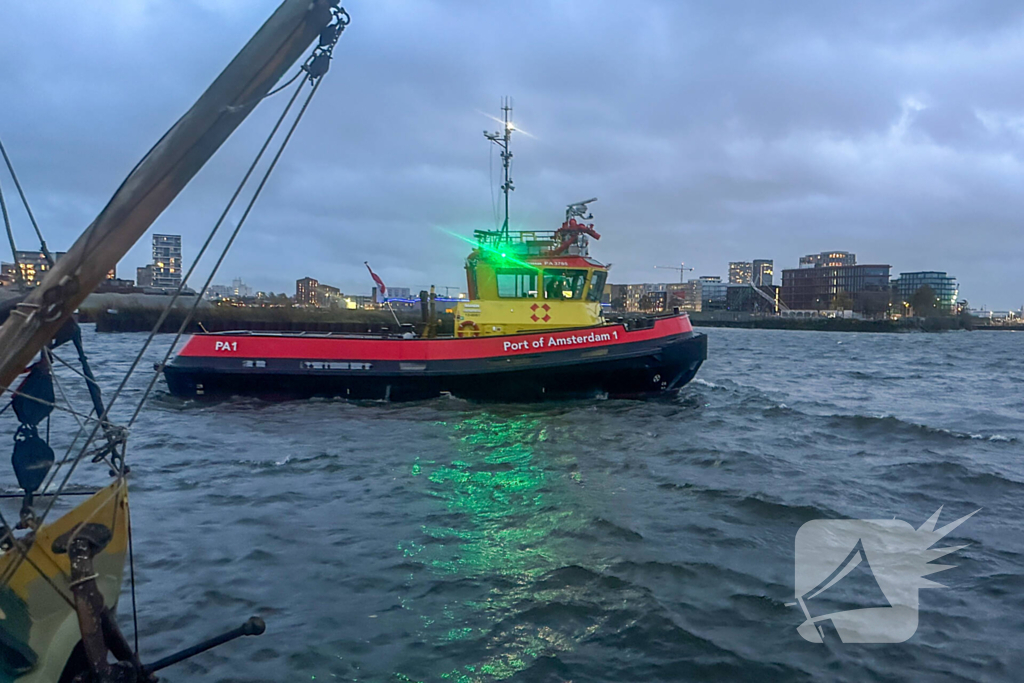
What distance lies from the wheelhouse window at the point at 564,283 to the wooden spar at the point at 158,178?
412 inches

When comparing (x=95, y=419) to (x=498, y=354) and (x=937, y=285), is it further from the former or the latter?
(x=937, y=285)

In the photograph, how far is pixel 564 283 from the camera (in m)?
13.5

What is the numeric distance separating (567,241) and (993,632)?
10418mm

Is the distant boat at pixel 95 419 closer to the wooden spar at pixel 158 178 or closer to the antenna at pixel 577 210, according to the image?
the wooden spar at pixel 158 178

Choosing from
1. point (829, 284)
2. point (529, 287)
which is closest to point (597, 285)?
point (529, 287)

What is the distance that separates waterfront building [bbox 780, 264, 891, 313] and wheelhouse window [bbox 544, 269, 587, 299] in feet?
442

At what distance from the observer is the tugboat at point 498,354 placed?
12.2m

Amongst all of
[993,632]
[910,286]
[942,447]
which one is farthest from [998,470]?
[910,286]

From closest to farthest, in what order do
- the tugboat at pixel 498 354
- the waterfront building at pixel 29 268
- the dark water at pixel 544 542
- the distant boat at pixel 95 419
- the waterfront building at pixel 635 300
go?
the distant boat at pixel 95 419 → the waterfront building at pixel 29 268 → the dark water at pixel 544 542 → the tugboat at pixel 498 354 → the waterfront building at pixel 635 300

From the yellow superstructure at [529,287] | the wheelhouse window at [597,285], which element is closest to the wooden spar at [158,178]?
the yellow superstructure at [529,287]

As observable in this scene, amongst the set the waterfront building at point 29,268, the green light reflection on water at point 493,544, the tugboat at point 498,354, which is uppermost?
the waterfront building at point 29,268

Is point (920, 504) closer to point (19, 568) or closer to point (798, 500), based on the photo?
point (798, 500)

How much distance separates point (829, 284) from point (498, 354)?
Result: 163 metres

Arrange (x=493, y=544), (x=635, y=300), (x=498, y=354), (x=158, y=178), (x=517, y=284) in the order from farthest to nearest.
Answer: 1. (x=635, y=300)
2. (x=517, y=284)
3. (x=498, y=354)
4. (x=493, y=544)
5. (x=158, y=178)
